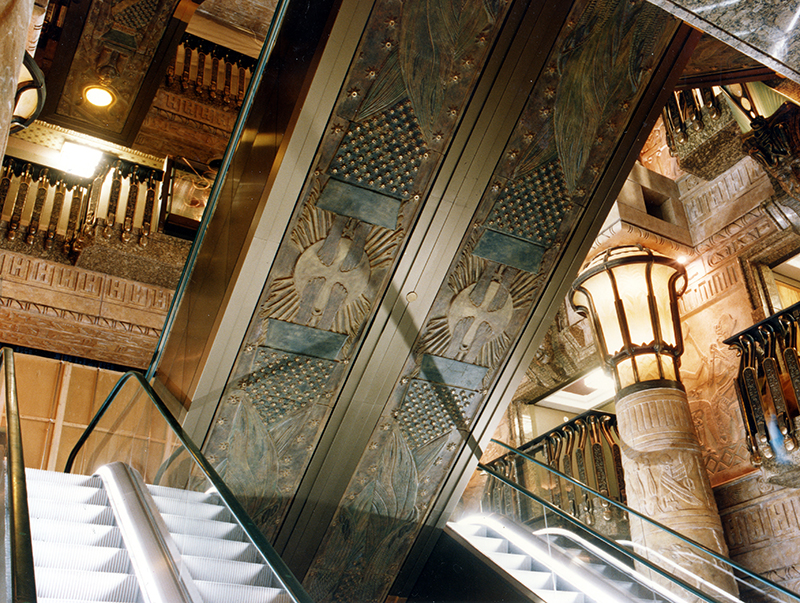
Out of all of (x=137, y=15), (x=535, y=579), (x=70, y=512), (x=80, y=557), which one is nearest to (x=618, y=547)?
(x=535, y=579)

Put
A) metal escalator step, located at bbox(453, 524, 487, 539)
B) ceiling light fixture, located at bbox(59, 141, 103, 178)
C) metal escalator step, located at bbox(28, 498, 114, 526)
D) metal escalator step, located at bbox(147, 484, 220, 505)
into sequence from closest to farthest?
metal escalator step, located at bbox(147, 484, 220, 505)
metal escalator step, located at bbox(28, 498, 114, 526)
metal escalator step, located at bbox(453, 524, 487, 539)
ceiling light fixture, located at bbox(59, 141, 103, 178)

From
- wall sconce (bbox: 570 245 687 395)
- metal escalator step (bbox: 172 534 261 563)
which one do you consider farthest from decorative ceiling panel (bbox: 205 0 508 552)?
wall sconce (bbox: 570 245 687 395)

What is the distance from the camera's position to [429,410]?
4.75 m

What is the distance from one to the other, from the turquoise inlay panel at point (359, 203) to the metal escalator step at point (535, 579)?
2279 millimetres

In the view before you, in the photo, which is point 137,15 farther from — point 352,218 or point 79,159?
point 352,218

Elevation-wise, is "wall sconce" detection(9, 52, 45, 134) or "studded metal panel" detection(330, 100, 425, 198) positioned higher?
"wall sconce" detection(9, 52, 45, 134)

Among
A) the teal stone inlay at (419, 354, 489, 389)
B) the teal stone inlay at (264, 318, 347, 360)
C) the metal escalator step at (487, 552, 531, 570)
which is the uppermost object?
the teal stone inlay at (264, 318, 347, 360)

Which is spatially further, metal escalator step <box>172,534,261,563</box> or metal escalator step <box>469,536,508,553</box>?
metal escalator step <box>469,536,508,553</box>

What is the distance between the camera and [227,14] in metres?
7.66

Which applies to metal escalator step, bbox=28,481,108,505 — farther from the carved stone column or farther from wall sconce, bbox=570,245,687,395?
wall sconce, bbox=570,245,687,395

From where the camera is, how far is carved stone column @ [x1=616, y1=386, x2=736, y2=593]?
18.1ft

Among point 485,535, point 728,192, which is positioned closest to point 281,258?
point 485,535

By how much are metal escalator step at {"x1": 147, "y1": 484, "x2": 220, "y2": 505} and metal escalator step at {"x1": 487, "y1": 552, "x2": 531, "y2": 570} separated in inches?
90.4

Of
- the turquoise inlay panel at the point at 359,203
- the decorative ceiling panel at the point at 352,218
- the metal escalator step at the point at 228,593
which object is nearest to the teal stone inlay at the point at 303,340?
the decorative ceiling panel at the point at 352,218
